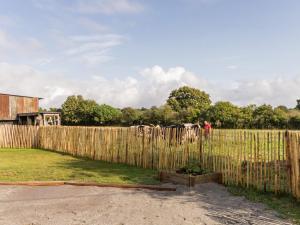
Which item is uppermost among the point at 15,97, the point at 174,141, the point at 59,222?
the point at 15,97

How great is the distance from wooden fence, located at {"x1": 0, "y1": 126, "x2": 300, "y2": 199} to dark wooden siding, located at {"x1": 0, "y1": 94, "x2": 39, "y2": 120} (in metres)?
16.5

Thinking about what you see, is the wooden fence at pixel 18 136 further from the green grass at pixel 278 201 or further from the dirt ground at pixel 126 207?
the green grass at pixel 278 201

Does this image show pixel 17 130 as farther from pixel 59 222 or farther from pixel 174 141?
pixel 59 222

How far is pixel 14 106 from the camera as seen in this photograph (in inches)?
1321

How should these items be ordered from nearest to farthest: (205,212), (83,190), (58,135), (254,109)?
(205,212)
(83,190)
(58,135)
(254,109)

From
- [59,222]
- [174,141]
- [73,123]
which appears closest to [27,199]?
[59,222]

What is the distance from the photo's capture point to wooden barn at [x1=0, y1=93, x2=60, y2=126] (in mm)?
31438

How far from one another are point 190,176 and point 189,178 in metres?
0.06

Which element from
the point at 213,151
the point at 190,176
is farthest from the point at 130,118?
the point at 190,176

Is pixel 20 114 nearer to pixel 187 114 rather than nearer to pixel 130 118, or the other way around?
pixel 130 118

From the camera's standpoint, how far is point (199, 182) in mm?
9320

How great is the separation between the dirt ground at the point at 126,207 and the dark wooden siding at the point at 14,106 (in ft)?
83.1

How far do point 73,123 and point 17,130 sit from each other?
41512 mm

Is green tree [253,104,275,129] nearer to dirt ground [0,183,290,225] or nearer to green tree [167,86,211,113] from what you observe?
green tree [167,86,211,113]
